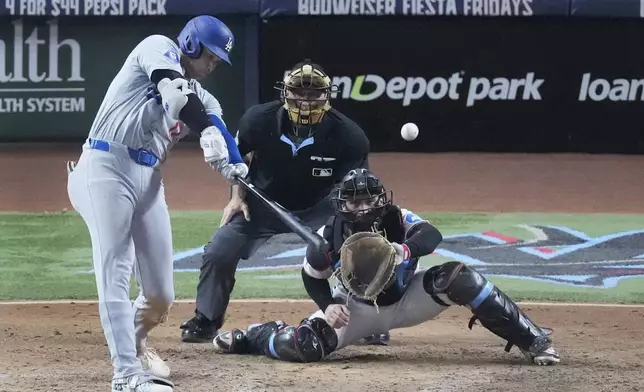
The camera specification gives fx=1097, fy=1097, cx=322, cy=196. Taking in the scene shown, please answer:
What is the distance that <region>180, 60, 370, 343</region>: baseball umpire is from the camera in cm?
706

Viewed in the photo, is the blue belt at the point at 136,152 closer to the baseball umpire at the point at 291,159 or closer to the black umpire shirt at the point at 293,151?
the baseball umpire at the point at 291,159

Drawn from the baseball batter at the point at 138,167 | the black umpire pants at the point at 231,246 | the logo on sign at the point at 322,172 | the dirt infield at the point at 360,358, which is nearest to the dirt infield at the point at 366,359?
the dirt infield at the point at 360,358

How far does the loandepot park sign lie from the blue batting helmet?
382 centimetres

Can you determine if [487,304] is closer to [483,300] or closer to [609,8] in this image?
[483,300]

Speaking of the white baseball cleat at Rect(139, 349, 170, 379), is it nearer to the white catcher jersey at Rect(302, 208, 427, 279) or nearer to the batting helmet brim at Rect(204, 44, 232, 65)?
the white catcher jersey at Rect(302, 208, 427, 279)

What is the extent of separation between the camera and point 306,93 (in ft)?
22.8

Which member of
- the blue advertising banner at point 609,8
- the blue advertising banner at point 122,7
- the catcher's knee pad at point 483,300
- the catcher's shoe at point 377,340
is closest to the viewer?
the catcher's knee pad at point 483,300

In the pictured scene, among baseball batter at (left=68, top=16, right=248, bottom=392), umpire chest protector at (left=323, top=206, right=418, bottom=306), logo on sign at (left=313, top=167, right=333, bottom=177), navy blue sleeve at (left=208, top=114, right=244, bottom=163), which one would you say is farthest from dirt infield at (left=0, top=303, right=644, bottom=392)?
navy blue sleeve at (left=208, top=114, right=244, bottom=163)

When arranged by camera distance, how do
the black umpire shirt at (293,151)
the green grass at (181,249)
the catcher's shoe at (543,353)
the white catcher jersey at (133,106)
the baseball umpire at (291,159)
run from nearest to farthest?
1. the white catcher jersey at (133,106)
2. the catcher's shoe at (543,353)
3. the baseball umpire at (291,159)
4. the black umpire shirt at (293,151)
5. the green grass at (181,249)

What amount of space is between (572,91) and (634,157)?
125 centimetres

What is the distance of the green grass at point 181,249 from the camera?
834 centimetres

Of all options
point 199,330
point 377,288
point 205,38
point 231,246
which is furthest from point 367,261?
point 199,330

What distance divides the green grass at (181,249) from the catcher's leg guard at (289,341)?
1770 millimetres

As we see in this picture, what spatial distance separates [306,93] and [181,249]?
10.7 feet
